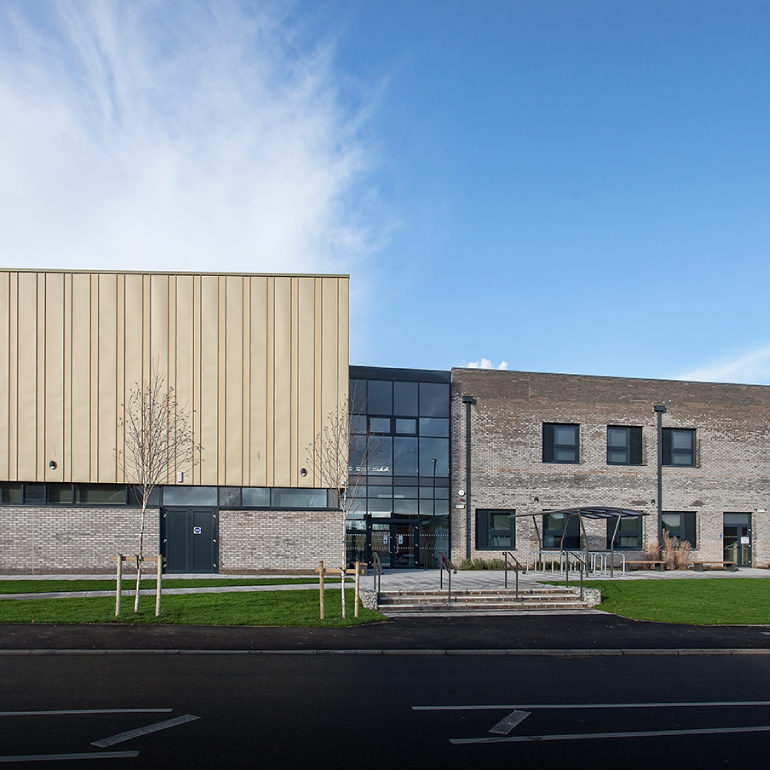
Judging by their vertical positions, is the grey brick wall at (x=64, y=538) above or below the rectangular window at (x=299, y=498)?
below

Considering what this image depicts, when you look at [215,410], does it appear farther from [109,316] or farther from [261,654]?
[261,654]

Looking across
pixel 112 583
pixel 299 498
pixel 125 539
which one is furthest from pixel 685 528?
pixel 112 583

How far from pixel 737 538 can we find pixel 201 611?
82.1ft

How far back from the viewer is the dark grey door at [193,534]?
26.5m

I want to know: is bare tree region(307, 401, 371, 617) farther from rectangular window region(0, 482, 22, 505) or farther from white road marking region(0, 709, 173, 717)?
white road marking region(0, 709, 173, 717)

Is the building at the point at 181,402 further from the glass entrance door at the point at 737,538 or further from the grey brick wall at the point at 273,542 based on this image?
the glass entrance door at the point at 737,538

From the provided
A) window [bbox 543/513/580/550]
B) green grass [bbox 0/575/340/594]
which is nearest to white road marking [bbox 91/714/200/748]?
green grass [bbox 0/575/340/594]

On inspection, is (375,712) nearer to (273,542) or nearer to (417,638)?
(417,638)

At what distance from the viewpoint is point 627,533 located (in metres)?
32.5

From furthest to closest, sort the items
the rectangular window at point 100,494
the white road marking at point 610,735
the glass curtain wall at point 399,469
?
the glass curtain wall at point 399,469 < the rectangular window at point 100,494 < the white road marking at point 610,735

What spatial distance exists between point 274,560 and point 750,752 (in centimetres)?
2026

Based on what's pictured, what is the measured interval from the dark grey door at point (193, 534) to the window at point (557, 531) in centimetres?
1281

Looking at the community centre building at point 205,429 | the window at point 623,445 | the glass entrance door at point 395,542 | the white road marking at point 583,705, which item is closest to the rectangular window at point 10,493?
the community centre building at point 205,429

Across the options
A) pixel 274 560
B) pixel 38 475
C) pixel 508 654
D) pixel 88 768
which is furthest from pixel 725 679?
pixel 38 475
